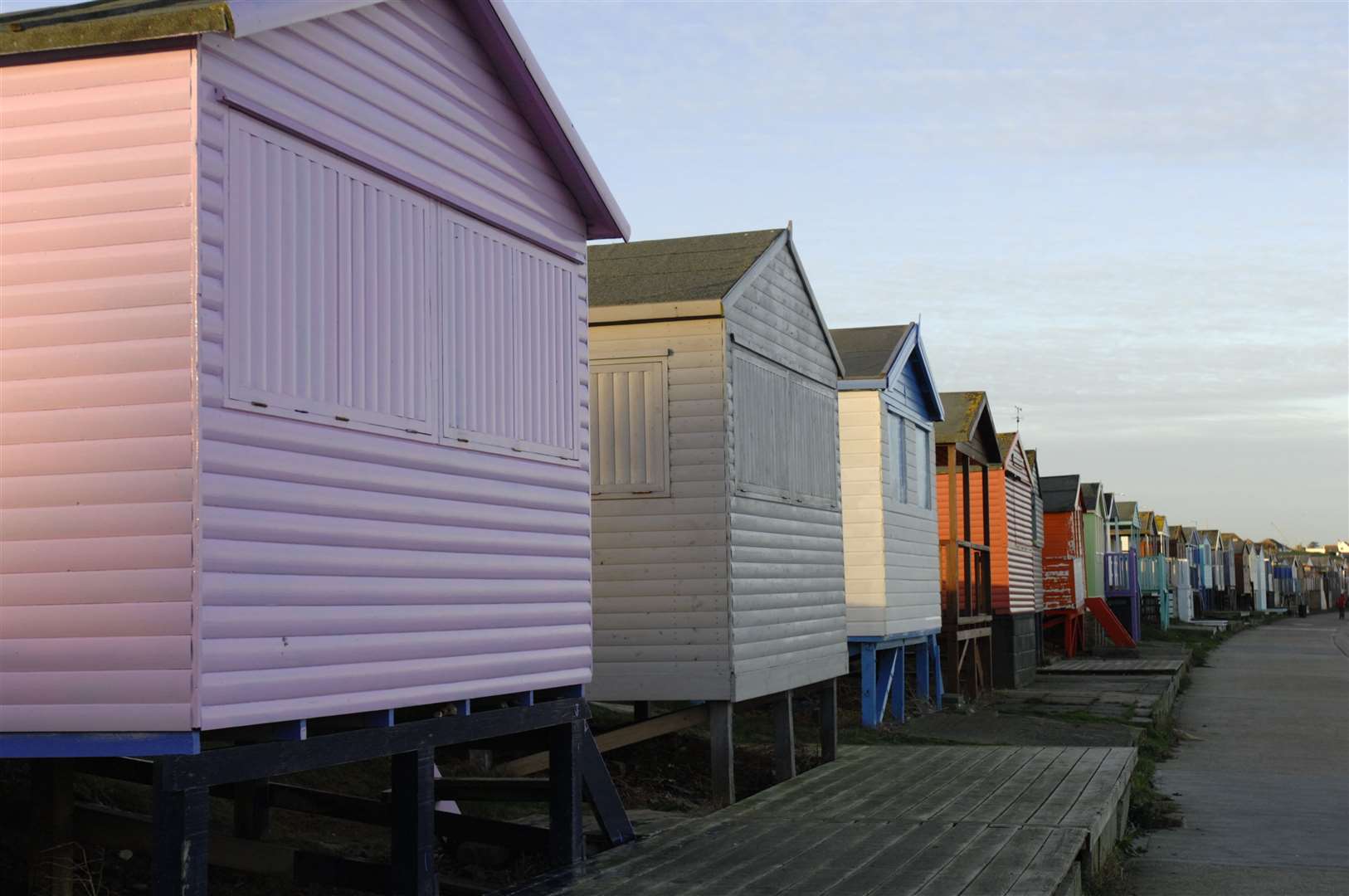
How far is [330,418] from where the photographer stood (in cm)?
707

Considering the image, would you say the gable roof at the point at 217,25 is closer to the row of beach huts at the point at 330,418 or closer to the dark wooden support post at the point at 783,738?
the row of beach huts at the point at 330,418

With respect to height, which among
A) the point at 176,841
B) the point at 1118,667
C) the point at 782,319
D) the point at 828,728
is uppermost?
the point at 782,319

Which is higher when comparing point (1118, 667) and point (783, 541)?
A: point (783, 541)

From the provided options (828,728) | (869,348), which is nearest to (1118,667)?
(869,348)

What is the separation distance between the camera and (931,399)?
23000 millimetres

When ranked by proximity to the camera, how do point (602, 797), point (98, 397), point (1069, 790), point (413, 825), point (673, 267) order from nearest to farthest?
point (98, 397)
point (413, 825)
point (602, 797)
point (1069, 790)
point (673, 267)

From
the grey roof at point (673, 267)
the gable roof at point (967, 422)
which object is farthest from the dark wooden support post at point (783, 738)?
the gable roof at point (967, 422)

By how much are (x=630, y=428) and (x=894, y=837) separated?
4401mm

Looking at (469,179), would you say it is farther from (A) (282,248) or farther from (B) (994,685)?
(B) (994,685)

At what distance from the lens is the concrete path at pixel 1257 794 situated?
1166 cm

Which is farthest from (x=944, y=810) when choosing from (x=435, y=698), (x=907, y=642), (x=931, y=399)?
(x=931, y=399)

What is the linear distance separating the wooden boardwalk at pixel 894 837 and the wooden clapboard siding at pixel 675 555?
1.36 meters

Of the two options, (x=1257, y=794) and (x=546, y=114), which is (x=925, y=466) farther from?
(x=546, y=114)

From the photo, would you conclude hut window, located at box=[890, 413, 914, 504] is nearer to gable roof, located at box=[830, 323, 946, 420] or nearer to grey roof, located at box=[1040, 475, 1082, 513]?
gable roof, located at box=[830, 323, 946, 420]
